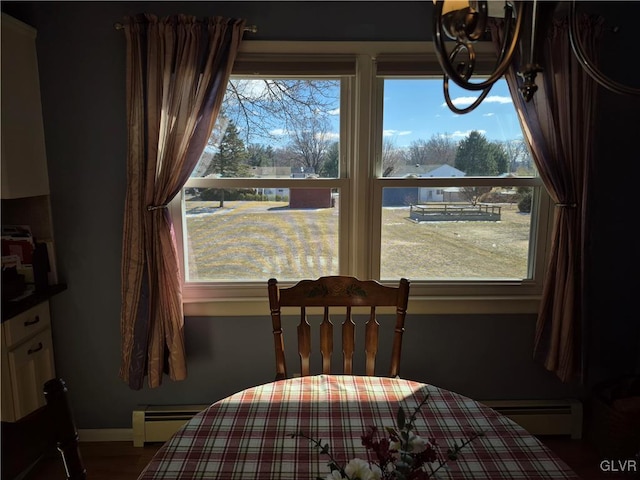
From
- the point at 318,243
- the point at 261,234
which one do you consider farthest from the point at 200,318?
the point at 318,243

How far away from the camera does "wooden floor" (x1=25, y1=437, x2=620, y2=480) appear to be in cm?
209

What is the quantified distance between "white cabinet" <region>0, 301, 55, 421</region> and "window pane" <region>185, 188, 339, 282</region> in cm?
72

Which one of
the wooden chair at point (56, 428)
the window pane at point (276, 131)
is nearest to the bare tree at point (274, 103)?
the window pane at point (276, 131)

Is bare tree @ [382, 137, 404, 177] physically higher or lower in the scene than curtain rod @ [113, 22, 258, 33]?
lower

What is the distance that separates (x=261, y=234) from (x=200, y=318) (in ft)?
1.74

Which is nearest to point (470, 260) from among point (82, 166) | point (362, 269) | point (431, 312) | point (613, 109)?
point (431, 312)

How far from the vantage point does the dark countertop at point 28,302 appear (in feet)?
6.05

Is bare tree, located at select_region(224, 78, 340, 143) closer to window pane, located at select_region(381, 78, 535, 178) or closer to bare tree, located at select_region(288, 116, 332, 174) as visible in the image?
bare tree, located at select_region(288, 116, 332, 174)

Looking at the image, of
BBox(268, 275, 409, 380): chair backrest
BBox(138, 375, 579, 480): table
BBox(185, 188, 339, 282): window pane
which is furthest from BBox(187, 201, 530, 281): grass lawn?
BBox(138, 375, 579, 480): table

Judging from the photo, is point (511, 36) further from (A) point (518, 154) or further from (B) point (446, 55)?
(A) point (518, 154)

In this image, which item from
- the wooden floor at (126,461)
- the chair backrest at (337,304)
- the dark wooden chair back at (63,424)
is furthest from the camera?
the wooden floor at (126,461)

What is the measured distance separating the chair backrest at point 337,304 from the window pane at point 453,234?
2.06ft

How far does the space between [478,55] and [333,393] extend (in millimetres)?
1708

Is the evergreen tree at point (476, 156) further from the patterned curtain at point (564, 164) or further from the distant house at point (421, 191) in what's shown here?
the patterned curtain at point (564, 164)
